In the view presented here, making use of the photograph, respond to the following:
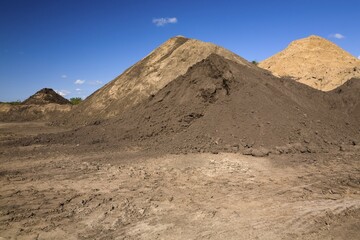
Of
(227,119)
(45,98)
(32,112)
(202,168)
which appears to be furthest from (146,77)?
(45,98)

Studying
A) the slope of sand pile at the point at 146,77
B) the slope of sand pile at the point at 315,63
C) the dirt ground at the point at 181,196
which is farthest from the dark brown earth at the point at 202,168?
the slope of sand pile at the point at 315,63

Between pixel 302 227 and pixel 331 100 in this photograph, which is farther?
pixel 331 100

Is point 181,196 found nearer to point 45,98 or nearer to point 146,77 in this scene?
point 146,77

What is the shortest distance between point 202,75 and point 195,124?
2.76 meters

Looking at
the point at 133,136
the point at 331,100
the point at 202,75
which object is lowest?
the point at 133,136

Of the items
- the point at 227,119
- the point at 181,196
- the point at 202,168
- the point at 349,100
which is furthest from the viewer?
the point at 349,100

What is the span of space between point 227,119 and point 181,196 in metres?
5.28

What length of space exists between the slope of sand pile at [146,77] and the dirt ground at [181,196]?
676cm

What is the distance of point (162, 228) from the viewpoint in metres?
4.76

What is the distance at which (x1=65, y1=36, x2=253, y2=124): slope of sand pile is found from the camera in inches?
624

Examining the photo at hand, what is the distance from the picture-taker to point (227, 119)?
10828 mm

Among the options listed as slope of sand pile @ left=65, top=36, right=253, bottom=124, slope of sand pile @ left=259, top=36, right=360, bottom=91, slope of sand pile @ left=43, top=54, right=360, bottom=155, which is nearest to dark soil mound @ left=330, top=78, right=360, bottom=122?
slope of sand pile @ left=43, top=54, right=360, bottom=155

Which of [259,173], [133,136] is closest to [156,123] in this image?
[133,136]

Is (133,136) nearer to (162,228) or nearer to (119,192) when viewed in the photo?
(119,192)
